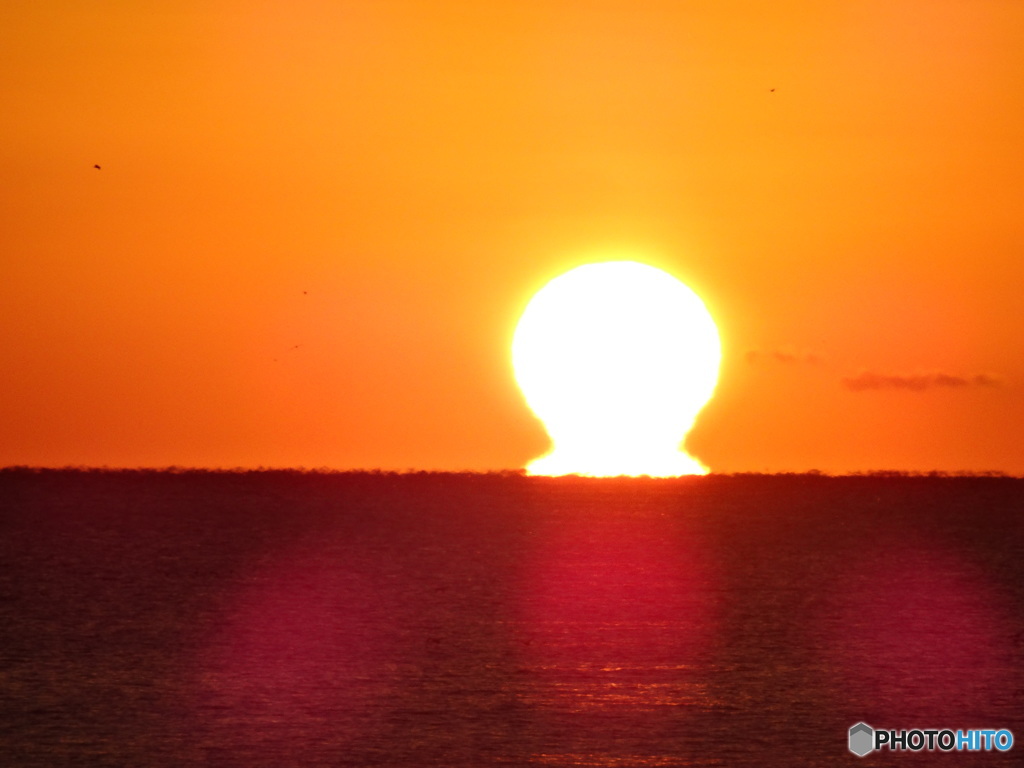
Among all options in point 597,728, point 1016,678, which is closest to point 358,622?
point 597,728

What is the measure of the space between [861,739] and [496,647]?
8.01 metres

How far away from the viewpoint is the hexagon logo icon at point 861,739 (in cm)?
1479

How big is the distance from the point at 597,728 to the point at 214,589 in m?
18.8

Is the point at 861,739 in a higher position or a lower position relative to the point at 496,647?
lower

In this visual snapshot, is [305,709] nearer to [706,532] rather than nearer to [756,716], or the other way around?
[756,716]

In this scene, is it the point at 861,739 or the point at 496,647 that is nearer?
the point at 861,739

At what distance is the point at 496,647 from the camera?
71.2ft

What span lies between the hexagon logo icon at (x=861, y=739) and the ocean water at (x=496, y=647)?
21cm

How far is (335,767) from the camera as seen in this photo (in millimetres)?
13523

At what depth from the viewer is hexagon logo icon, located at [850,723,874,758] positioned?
48.5ft

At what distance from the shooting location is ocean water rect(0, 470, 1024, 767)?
14805mm

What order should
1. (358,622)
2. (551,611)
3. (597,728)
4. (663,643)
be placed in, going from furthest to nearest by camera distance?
(551,611)
(358,622)
(663,643)
(597,728)

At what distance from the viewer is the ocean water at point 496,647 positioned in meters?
14.8

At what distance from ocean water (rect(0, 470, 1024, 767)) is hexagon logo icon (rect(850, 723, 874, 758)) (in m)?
0.21
